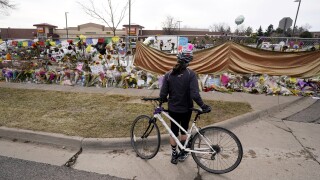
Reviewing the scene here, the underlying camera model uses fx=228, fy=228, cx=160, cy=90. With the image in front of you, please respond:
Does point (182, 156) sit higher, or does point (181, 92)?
point (181, 92)

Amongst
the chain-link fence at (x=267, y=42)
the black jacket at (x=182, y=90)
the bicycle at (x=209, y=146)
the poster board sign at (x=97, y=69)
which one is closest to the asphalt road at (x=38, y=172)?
the bicycle at (x=209, y=146)

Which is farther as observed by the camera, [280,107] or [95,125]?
[280,107]

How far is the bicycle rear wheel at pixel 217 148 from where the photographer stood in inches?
125

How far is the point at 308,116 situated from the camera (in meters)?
5.80

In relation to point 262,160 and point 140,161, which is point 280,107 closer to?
point 262,160

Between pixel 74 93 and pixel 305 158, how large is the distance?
6670mm

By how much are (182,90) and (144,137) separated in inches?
47.9

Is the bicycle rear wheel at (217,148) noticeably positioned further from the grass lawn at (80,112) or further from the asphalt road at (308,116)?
the asphalt road at (308,116)

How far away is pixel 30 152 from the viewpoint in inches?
157

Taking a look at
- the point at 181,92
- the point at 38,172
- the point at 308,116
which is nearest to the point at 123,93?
the point at 38,172

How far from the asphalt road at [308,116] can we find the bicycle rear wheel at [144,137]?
367cm

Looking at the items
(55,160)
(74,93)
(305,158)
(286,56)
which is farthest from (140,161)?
(286,56)

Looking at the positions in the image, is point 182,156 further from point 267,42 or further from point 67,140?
point 267,42

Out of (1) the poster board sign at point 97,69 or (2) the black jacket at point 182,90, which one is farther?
(1) the poster board sign at point 97,69
